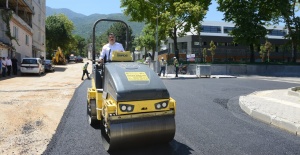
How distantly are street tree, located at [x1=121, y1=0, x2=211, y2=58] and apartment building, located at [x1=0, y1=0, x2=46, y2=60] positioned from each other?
1262cm

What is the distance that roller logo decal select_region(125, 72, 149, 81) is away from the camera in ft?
14.6

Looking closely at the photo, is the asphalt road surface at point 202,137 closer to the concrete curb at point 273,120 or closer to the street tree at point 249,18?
the concrete curb at point 273,120

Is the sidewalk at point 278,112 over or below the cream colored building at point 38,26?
below

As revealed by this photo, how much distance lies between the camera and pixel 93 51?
6176 mm

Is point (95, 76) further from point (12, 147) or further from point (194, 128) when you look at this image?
point (194, 128)

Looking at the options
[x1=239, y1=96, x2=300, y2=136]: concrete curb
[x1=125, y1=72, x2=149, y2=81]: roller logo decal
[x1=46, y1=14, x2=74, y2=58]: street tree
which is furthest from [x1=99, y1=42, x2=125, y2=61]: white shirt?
[x1=46, y1=14, x2=74, y2=58]: street tree

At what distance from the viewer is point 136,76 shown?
4520 millimetres

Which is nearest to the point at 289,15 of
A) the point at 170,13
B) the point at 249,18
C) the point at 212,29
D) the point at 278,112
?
the point at 249,18

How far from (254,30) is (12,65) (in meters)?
24.1

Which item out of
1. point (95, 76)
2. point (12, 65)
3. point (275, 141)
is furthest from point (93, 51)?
point (12, 65)

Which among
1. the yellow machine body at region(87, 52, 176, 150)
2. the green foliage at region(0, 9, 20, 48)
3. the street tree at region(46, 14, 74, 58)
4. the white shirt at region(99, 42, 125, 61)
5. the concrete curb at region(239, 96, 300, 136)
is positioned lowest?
the concrete curb at region(239, 96, 300, 136)

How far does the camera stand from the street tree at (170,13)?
28.4 m

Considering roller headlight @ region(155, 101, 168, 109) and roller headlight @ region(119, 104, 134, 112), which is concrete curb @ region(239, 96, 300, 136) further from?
roller headlight @ region(119, 104, 134, 112)

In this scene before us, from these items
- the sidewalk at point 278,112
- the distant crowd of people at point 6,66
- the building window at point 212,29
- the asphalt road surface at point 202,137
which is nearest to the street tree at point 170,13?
the distant crowd of people at point 6,66
